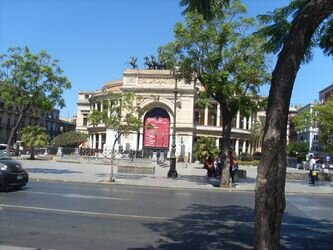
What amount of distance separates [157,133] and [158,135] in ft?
1.35

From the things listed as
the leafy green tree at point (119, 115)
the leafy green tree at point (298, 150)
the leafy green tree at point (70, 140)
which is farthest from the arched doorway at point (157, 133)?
the leafy green tree at point (119, 115)

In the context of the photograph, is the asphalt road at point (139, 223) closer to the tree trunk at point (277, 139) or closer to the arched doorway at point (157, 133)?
the tree trunk at point (277, 139)

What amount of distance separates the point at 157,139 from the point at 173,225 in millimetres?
68077

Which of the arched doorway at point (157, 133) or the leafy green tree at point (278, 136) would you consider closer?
the leafy green tree at point (278, 136)

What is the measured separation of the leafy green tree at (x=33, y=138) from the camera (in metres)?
53.6

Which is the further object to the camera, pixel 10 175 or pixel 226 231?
pixel 10 175

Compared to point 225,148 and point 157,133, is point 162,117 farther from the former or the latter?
point 225,148

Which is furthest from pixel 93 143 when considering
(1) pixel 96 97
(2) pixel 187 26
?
(2) pixel 187 26

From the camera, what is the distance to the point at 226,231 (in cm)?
1001

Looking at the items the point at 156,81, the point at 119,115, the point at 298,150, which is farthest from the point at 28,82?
the point at 298,150

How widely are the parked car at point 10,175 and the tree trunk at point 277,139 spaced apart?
1304 centimetres

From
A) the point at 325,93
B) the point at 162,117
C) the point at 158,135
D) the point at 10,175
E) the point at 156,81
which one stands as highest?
the point at 325,93

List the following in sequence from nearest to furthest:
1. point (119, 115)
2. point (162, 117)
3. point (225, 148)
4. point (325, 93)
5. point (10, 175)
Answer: point (10, 175) < point (225, 148) < point (119, 115) < point (162, 117) < point (325, 93)

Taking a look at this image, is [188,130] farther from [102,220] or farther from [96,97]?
[102,220]
